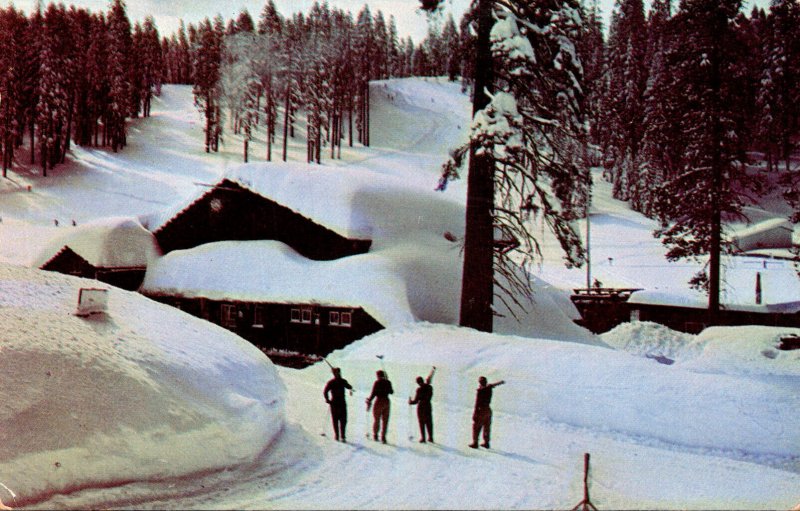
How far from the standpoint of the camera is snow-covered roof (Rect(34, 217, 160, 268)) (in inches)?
483

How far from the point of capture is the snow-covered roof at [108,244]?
12.3 metres

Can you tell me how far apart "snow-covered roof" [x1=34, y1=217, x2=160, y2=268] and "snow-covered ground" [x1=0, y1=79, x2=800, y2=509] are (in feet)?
2.00

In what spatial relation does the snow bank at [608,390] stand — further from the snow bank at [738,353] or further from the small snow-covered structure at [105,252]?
the small snow-covered structure at [105,252]

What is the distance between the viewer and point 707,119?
729 inches

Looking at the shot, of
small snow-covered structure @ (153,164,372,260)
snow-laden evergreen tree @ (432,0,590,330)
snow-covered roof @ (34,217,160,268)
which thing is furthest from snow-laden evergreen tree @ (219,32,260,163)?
small snow-covered structure @ (153,164,372,260)

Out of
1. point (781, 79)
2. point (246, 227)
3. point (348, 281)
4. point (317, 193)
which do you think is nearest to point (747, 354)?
point (781, 79)

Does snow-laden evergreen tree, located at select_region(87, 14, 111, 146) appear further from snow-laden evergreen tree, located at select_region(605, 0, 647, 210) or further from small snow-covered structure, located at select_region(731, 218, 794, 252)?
small snow-covered structure, located at select_region(731, 218, 794, 252)

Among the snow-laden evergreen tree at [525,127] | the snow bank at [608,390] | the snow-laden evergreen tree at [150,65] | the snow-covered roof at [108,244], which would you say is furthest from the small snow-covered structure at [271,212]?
the snow bank at [608,390]

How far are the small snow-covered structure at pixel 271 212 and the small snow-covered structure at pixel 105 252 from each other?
1.30 meters

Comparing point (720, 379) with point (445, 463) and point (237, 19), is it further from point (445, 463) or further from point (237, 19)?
point (237, 19)

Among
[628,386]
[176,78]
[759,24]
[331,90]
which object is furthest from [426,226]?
[759,24]

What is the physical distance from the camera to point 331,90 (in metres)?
19.1

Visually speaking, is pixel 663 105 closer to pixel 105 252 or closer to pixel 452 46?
pixel 452 46

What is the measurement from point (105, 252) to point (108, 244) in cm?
21
